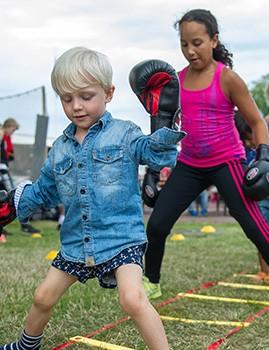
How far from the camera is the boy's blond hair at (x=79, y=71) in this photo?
Result: 2553 mm

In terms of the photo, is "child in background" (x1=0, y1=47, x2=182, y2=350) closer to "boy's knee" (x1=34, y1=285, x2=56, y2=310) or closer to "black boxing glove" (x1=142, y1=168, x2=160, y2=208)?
"boy's knee" (x1=34, y1=285, x2=56, y2=310)

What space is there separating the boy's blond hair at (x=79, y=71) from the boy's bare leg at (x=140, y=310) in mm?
825

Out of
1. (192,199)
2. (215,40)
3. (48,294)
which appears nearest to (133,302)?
(48,294)

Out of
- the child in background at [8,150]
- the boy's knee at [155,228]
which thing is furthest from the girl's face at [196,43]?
the child in background at [8,150]

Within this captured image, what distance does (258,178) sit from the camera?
12.4 feet

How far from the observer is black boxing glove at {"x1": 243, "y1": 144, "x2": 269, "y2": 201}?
12.4ft

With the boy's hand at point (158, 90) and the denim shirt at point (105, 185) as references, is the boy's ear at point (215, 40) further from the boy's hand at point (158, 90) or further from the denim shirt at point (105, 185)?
the denim shirt at point (105, 185)

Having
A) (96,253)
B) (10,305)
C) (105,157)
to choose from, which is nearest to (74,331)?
(10,305)

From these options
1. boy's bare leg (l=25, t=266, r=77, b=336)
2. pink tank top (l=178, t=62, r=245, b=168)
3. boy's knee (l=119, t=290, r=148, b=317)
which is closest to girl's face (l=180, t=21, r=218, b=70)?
pink tank top (l=178, t=62, r=245, b=168)

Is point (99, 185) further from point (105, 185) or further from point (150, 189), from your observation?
point (150, 189)

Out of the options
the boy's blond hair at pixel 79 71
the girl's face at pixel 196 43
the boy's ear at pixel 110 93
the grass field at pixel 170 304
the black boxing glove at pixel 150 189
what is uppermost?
the girl's face at pixel 196 43

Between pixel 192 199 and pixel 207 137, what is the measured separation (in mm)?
436

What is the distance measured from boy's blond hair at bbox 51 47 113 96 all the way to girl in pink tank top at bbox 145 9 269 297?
1516 millimetres

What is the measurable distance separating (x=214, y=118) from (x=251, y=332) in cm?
145
